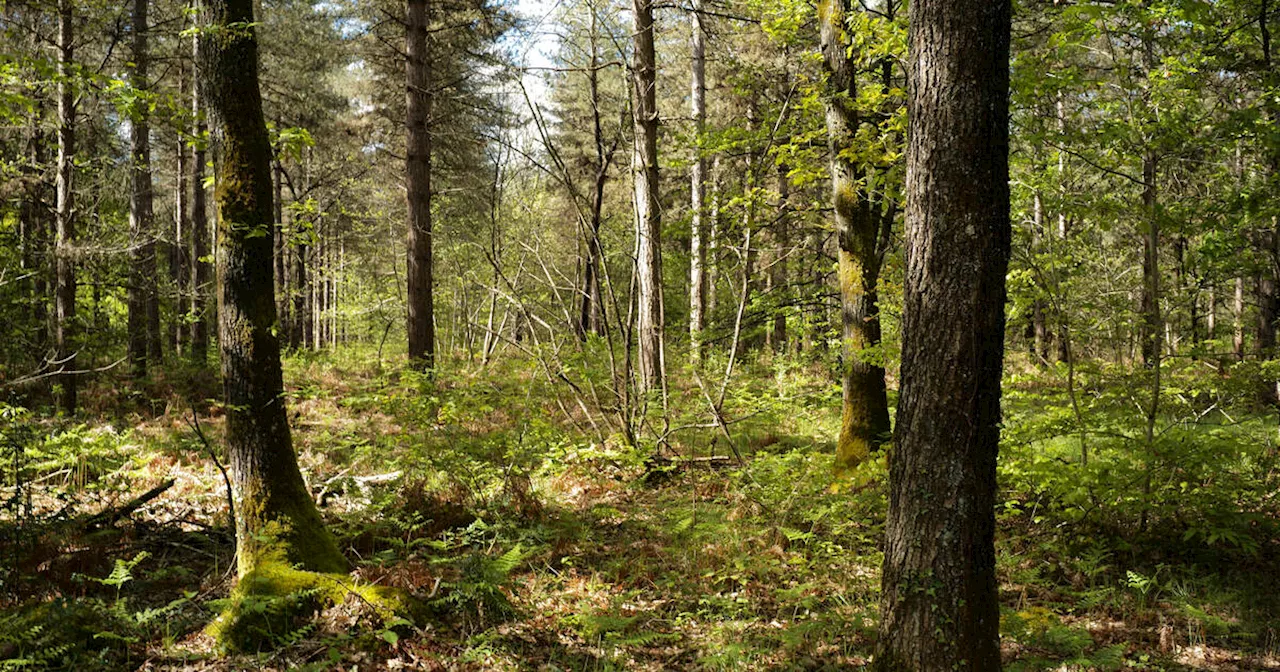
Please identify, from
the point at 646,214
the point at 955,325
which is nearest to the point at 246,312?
the point at 955,325

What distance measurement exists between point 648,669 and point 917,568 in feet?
5.91

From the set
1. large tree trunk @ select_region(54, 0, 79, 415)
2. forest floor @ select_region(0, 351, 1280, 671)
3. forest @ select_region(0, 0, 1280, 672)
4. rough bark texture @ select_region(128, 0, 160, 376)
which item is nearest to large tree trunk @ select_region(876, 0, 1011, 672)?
forest @ select_region(0, 0, 1280, 672)

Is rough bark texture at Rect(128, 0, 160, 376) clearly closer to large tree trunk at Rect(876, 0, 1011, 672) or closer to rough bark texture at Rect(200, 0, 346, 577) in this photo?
rough bark texture at Rect(200, 0, 346, 577)

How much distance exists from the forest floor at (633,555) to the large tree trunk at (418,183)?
4.18 m

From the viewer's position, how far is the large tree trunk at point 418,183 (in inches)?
462

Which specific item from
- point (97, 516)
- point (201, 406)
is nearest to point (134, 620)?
point (97, 516)

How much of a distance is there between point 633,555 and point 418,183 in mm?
8559

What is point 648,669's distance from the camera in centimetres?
409

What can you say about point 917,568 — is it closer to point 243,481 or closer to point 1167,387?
point 243,481

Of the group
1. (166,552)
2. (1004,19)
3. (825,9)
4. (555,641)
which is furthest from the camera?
(825,9)

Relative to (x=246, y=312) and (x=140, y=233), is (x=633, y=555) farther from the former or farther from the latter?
(x=140, y=233)

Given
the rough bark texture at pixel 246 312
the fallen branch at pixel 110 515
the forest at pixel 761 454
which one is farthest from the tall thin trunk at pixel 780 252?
the fallen branch at pixel 110 515

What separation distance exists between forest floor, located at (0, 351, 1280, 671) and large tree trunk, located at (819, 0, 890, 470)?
0.70 m

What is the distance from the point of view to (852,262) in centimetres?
723
